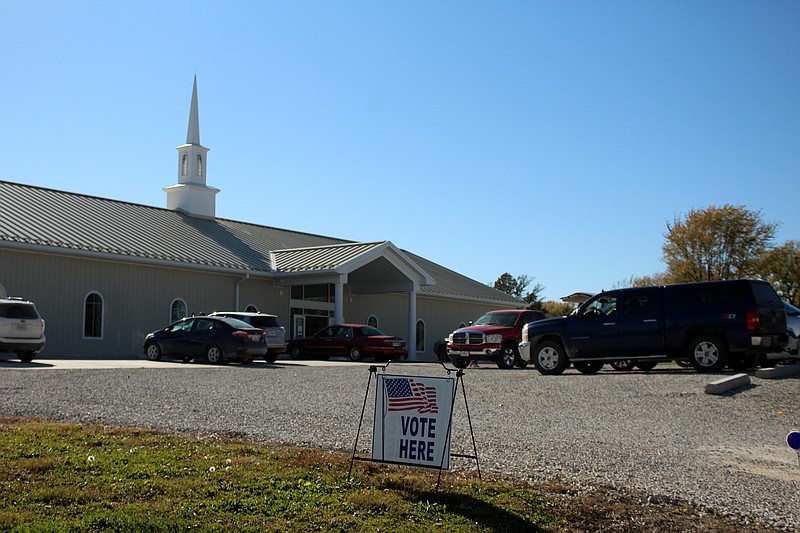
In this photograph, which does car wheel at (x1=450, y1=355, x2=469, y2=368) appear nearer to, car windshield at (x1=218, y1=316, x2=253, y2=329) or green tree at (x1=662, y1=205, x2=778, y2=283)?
car windshield at (x1=218, y1=316, x2=253, y2=329)

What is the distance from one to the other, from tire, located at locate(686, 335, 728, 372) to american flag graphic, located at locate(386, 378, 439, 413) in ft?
41.9

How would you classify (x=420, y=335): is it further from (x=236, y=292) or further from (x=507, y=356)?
(x=507, y=356)

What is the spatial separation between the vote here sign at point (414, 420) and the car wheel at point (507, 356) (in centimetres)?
1769

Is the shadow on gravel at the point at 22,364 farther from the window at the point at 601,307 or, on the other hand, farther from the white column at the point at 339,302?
the white column at the point at 339,302

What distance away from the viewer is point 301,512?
6.22m

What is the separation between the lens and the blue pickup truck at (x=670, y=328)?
Result: 711 inches

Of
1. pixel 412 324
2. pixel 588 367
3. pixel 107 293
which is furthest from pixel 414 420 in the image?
pixel 412 324

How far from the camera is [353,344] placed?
99.0 ft

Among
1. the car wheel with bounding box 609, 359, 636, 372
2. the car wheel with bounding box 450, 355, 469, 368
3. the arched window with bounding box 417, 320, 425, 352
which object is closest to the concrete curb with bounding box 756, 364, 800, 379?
the car wheel with bounding box 609, 359, 636, 372

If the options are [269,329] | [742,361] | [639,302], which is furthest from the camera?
[269,329]

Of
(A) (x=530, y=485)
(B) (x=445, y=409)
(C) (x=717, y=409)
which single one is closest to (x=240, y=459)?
(B) (x=445, y=409)

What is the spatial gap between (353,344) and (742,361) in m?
14.7

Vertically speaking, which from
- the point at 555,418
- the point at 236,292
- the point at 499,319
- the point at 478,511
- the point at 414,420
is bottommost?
the point at 478,511

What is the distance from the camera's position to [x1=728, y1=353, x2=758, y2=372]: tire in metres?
18.5
